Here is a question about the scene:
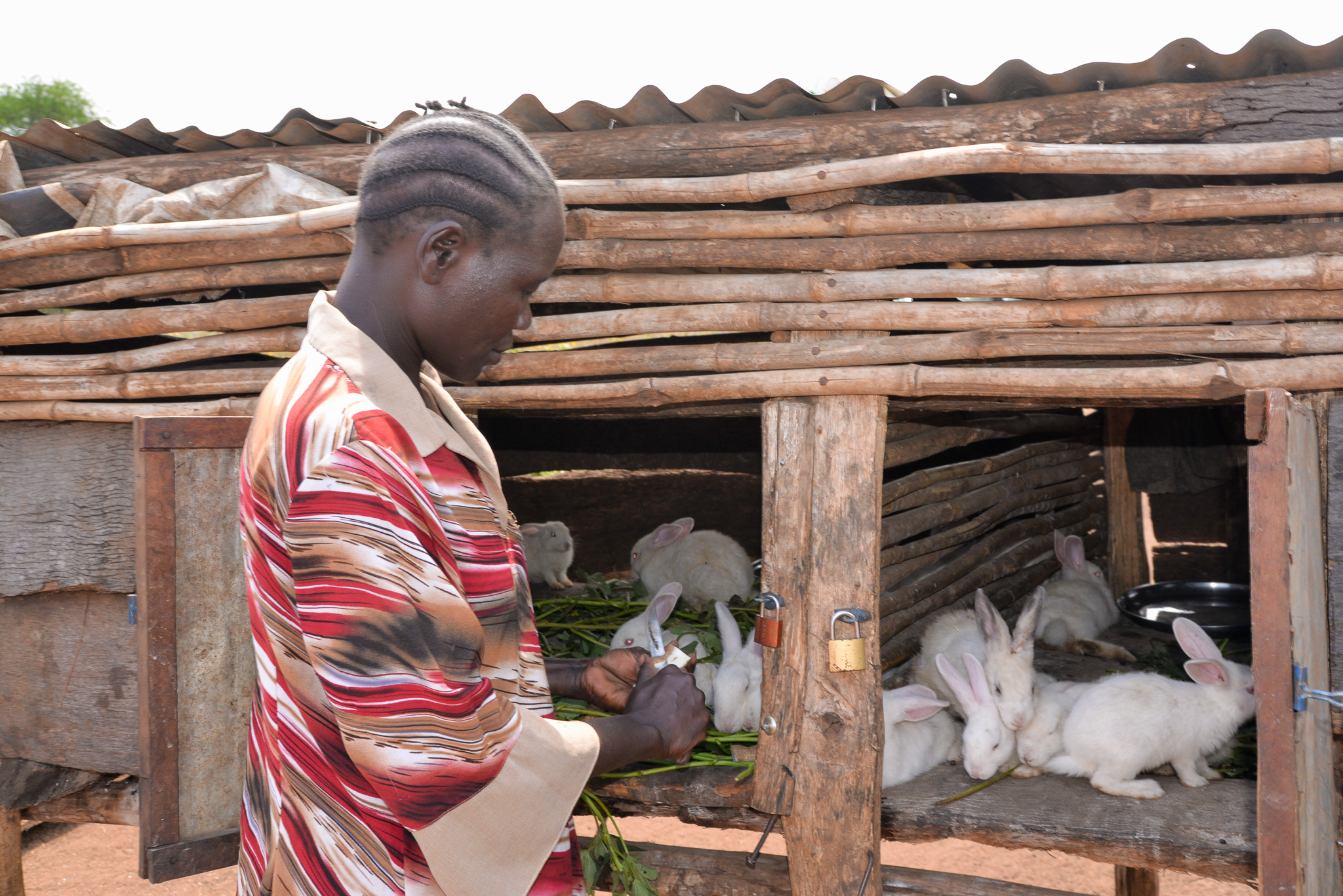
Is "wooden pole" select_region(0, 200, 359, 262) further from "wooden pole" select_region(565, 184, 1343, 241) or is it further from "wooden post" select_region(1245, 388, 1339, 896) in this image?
"wooden post" select_region(1245, 388, 1339, 896)

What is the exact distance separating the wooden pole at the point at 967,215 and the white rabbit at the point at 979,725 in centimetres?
175

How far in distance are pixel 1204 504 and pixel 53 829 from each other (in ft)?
32.0

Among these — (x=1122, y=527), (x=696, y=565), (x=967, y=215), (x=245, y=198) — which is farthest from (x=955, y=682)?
(x=1122, y=527)

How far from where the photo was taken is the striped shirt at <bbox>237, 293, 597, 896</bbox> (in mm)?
1302

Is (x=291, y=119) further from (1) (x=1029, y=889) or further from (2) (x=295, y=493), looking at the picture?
(1) (x=1029, y=889)

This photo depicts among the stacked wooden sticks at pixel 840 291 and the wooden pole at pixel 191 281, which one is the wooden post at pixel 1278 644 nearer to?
the stacked wooden sticks at pixel 840 291

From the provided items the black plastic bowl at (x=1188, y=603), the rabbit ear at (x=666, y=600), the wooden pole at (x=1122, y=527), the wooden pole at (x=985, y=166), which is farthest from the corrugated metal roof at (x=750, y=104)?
the wooden pole at (x=1122, y=527)

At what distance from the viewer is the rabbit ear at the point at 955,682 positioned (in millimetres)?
3885

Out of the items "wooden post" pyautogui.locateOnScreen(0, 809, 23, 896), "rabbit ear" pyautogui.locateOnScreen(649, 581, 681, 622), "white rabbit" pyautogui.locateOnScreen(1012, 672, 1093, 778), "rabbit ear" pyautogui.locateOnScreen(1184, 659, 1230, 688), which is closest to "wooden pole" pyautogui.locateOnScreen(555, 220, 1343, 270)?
"rabbit ear" pyautogui.locateOnScreen(649, 581, 681, 622)

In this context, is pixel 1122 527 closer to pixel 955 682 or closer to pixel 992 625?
pixel 992 625

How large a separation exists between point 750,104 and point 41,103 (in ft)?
102

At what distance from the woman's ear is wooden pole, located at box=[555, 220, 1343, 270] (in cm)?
213

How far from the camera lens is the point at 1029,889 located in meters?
3.80

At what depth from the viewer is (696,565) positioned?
5.61m
